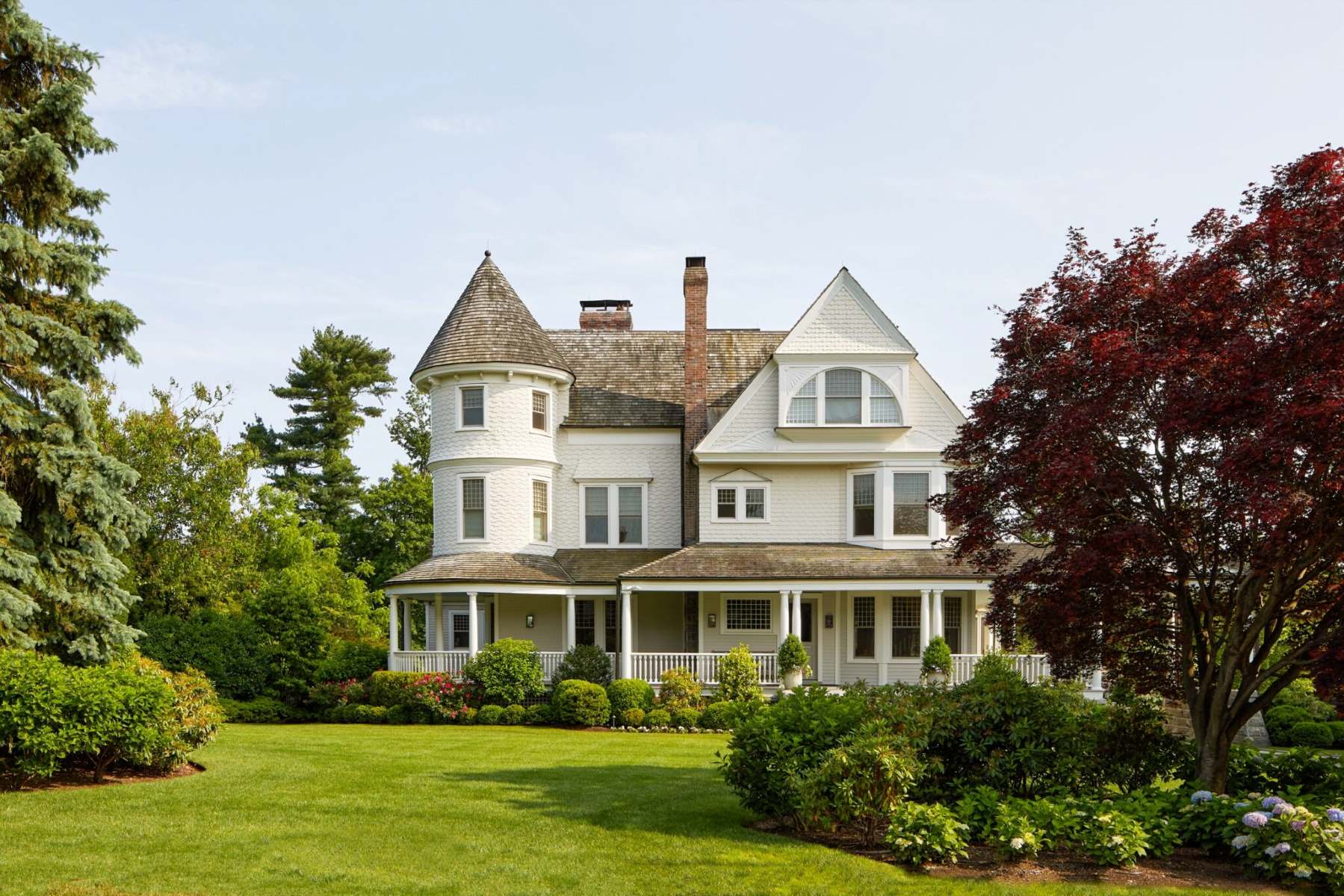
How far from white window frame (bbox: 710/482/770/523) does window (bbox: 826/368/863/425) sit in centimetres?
261

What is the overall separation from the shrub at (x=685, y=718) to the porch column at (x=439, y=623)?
8.01 metres

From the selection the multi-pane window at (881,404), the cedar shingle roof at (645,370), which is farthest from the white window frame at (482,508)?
the multi-pane window at (881,404)

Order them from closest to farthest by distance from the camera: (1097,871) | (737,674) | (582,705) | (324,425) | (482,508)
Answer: (1097,871), (582,705), (737,674), (482,508), (324,425)

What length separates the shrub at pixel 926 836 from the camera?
10164 millimetres

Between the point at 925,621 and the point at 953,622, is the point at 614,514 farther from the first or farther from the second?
the point at 953,622

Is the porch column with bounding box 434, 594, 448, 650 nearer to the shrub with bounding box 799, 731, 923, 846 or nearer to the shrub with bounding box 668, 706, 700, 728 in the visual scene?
the shrub with bounding box 668, 706, 700, 728

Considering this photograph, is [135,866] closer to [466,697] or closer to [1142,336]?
[1142,336]

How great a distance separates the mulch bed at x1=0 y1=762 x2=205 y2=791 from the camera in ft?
45.0

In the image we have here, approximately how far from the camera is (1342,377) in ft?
Answer: 32.7

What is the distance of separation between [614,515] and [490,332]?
6058 mm

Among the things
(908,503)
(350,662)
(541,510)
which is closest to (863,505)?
(908,503)

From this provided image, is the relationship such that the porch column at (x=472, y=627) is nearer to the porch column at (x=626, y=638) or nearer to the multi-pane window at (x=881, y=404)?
the porch column at (x=626, y=638)

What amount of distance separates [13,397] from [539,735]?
1163 cm

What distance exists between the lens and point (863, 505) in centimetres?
3014
